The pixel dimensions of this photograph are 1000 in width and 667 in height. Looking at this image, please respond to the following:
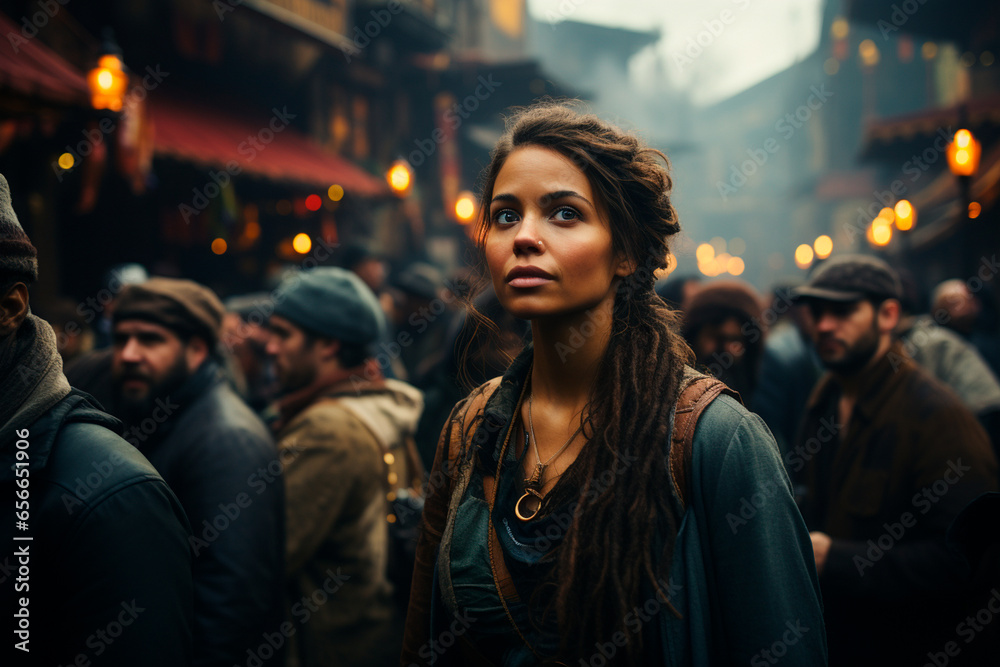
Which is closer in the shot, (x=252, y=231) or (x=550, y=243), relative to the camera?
(x=550, y=243)

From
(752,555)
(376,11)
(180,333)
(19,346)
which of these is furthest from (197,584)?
(376,11)

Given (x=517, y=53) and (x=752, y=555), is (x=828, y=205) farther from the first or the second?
(x=752, y=555)

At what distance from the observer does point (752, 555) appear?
1.56 metres

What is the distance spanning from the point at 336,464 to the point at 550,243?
6.95 feet

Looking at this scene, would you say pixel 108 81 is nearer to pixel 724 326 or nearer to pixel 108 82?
pixel 108 82

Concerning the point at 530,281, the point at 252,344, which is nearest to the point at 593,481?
the point at 530,281

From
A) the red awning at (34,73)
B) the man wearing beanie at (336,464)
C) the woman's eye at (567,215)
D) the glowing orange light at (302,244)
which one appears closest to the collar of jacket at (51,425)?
the woman's eye at (567,215)

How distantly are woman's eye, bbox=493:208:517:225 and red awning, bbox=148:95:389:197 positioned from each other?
Result: 8364 millimetres

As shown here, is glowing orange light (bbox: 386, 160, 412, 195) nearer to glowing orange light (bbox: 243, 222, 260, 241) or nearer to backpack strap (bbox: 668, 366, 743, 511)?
glowing orange light (bbox: 243, 222, 260, 241)

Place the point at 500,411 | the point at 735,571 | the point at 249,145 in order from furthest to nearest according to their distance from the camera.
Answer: the point at 249,145 < the point at 500,411 < the point at 735,571

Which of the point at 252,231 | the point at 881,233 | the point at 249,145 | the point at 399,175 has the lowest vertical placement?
the point at 252,231

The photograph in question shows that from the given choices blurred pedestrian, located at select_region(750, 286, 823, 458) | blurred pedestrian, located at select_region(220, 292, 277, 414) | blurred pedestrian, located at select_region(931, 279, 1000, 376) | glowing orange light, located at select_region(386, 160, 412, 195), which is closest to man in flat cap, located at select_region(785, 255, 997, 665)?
blurred pedestrian, located at select_region(750, 286, 823, 458)

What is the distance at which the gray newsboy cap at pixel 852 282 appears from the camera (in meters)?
3.63

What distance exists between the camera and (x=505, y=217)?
189 cm
